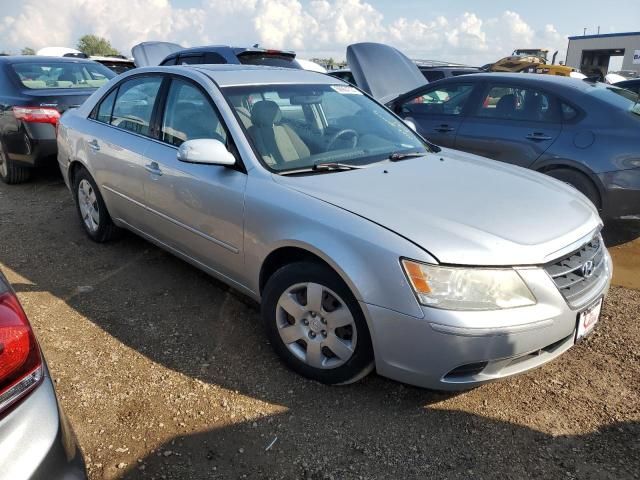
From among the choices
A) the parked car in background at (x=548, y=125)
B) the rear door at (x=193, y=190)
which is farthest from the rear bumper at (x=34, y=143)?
the parked car in background at (x=548, y=125)

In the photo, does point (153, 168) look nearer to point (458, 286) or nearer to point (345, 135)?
point (345, 135)

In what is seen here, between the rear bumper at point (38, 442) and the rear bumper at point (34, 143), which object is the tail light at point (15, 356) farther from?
the rear bumper at point (34, 143)

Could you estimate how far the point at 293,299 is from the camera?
2.71m

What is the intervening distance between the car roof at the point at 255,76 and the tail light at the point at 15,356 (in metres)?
2.15

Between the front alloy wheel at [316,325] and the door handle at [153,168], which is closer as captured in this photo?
the front alloy wheel at [316,325]

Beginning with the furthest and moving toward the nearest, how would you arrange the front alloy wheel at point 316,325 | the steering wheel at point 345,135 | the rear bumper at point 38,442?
the steering wheel at point 345,135, the front alloy wheel at point 316,325, the rear bumper at point 38,442

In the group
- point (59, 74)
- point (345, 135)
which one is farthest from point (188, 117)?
point (59, 74)

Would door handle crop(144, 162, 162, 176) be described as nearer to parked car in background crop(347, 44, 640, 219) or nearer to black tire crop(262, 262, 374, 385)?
black tire crop(262, 262, 374, 385)

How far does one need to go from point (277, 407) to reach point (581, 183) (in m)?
3.50

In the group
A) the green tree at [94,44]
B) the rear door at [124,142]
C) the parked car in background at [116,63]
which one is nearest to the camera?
the rear door at [124,142]

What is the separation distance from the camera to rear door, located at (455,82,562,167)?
4.92 metres

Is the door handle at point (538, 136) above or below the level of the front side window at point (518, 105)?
below

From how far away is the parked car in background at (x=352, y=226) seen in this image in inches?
88.0

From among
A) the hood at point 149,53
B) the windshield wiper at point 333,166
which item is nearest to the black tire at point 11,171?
the hood at point 149,53
